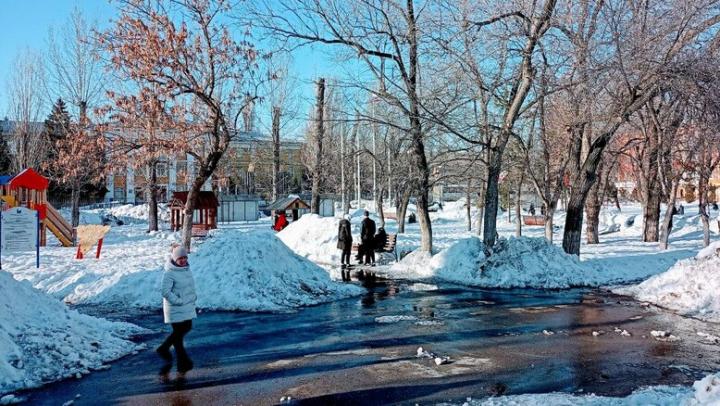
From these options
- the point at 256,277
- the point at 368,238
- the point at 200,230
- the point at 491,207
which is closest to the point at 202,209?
the point at 200,230

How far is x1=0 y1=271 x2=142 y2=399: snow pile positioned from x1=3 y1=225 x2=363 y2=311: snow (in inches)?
136

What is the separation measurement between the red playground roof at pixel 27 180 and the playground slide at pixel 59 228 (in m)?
→ 2.57

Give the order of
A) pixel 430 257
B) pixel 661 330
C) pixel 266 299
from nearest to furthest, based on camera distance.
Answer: pixel 661 330, pixel 266 299, pixel 430 257

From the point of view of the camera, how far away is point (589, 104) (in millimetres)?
16203

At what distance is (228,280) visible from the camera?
12.6m

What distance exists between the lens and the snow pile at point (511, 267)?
15.7 m

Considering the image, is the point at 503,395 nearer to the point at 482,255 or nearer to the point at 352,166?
the point at 482,255

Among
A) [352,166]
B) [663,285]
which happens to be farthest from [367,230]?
[352,166]

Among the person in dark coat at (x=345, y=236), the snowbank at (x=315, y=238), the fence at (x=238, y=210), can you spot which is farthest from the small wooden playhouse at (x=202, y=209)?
the fence at (x=238, y=210)

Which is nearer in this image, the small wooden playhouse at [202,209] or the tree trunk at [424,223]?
the tree trunk at [424,223]

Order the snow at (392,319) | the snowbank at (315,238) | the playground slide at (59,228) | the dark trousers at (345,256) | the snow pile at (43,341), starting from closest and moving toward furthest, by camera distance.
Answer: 1. the snow pile at (43,341)
2. the snow at (392,319)
3. the dark trousers at (345,256)
4. the snowbank at (315,238)
5. the playground slide at (59,228)

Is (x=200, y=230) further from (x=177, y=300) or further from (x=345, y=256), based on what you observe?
(x=177, y=300)

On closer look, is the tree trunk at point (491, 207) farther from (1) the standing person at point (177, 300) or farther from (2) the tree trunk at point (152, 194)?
(2) the tree trunk at point (152, 194)

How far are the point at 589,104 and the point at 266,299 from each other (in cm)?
1054
